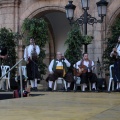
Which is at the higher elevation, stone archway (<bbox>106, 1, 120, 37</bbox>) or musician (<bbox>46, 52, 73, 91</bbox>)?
stone archway (<bbox>106, 1, 120, 37</bbox>)

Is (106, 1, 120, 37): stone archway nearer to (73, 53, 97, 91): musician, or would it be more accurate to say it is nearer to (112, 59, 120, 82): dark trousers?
(73, 53, 97, 91): musician

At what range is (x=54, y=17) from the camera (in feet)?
68.9

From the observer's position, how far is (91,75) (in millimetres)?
13273

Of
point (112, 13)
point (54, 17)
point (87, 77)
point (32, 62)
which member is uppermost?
point (54, 17)

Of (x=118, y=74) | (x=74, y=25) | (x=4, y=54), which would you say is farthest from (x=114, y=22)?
(x=4, y=54)

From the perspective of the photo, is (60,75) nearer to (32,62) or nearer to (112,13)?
(32,62)

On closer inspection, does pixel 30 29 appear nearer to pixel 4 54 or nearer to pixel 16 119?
pixel 4 54

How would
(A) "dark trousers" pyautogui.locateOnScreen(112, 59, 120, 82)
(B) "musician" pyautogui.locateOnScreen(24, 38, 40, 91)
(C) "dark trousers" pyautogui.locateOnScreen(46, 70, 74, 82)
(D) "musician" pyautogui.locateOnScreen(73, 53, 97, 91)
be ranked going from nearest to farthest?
1. (A) "dark trousers" pyautogui.locateOnScreen(112, 59, 120, 82)
2. (B) "musician" pyautogui.locateOnScreen(24, 38, 40, 91)
3. (D) "musician" pyautogui.locateOnScreen(73, 53, 97, 91)
4. (C) "dark trousers" pyautogui.locateOnScreen(46, 70, 74, 82)

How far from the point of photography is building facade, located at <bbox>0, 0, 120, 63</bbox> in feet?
54.9

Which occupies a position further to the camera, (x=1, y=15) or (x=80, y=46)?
(x=1, y=15)

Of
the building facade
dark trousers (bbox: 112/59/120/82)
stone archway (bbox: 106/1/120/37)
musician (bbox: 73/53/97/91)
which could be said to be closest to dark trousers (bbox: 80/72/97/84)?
musician (bbox: 73/53/97/91)

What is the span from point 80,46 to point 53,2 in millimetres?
3410

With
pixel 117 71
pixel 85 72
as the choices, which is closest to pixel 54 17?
pixel 85 72

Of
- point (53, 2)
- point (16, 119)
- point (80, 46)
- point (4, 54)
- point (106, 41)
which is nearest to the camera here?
point (16, 119)
